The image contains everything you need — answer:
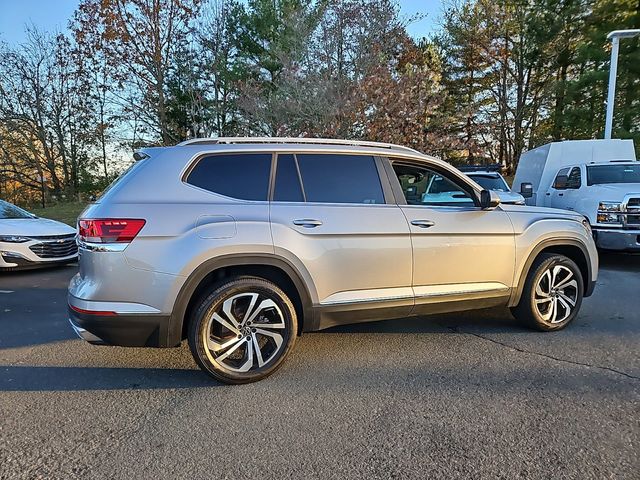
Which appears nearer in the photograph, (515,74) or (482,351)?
(482,351)

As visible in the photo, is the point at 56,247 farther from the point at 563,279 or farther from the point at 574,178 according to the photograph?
the point at 574,178

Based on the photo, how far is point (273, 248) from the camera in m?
3.21

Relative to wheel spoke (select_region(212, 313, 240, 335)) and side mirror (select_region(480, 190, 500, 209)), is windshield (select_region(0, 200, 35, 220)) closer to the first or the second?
wheel spoke (select_region(212, 313, 240, 335))

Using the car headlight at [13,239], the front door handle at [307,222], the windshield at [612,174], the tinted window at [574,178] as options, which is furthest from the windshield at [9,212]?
the windshield at [612,174]

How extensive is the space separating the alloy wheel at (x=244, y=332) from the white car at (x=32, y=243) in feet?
19.3

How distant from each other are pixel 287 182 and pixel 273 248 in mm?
582

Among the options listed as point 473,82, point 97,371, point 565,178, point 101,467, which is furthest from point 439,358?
point 473,82

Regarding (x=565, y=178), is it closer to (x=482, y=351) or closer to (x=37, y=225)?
(x=482, y=351)

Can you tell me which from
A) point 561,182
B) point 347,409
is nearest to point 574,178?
point 561,182

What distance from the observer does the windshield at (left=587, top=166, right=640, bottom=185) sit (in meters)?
8.70

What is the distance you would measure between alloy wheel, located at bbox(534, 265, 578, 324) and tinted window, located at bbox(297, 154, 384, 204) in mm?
2008

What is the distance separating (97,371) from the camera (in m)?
3.51

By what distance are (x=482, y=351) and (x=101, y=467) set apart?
306cm

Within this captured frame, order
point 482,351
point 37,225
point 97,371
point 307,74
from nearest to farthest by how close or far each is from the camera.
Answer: point 97,371 → point 482,351 → point 37,225 → point 307,74
